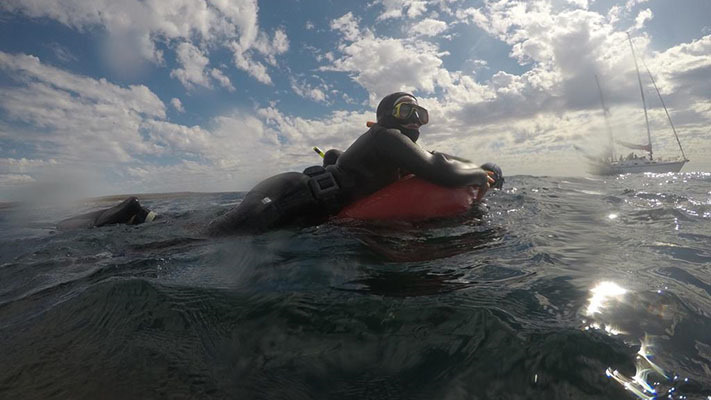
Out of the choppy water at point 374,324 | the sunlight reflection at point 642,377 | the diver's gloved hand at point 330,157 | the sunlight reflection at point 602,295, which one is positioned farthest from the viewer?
the diver's gloved hand at point 330,157

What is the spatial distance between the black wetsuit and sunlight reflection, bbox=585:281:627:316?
105 inches

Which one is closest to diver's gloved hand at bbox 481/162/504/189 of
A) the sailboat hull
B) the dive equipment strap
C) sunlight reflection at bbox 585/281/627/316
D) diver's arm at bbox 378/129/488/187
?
diver's arm at bbox 378/129/488/187

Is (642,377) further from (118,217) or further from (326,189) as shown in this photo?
(118,217)

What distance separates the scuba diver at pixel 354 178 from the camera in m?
4.74

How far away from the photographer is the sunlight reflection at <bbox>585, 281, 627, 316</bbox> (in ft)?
6.72

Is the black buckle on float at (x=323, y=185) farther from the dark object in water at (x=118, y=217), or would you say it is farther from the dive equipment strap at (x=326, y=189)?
the dark object in water at (x=118, y=217)

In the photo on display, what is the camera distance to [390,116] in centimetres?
538

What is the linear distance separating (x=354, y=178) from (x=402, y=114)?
1.28m

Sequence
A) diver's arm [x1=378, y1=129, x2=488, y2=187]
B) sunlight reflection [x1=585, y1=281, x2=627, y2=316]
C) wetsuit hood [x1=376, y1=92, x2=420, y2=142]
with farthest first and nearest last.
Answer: wetsuit hood [x1=376, y1=92, x2=420, y2=142] < diver's arm [x1=378, y1=129, x2=488, y2=187] < sunlight reflection [x1=585, y1=281, x2=627, y2=316]

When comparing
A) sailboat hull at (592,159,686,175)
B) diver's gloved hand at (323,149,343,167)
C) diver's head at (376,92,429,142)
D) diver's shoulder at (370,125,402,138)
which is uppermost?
diver's head at (376,92,429,142)

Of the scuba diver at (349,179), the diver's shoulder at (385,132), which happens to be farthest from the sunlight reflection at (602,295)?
the diver's shoulder at (385,132)

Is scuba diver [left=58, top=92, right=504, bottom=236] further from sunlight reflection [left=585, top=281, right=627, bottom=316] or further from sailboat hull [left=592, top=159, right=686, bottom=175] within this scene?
sailboat hull [left=592, top=159, right=686, bottom=175]

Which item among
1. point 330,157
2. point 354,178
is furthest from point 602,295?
point 330,157

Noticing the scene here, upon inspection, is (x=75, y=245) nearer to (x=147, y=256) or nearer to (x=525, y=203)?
(x=147, y=256)
